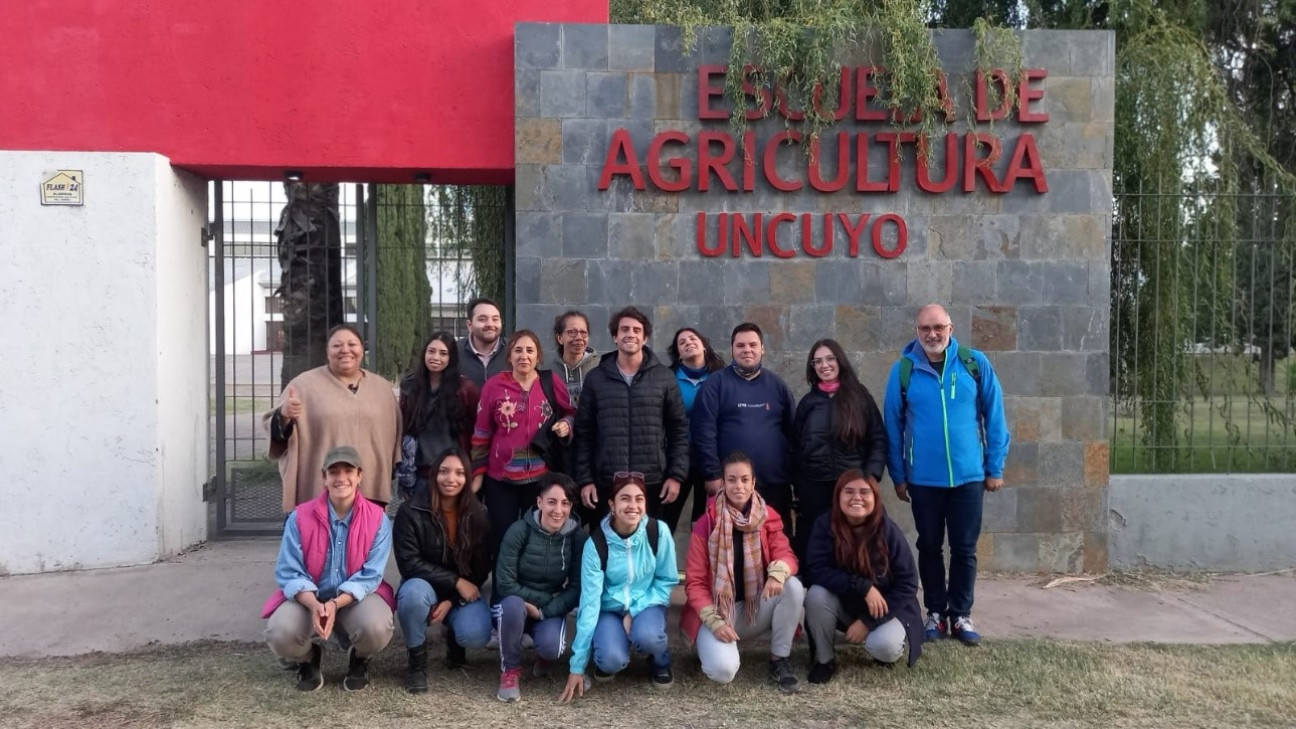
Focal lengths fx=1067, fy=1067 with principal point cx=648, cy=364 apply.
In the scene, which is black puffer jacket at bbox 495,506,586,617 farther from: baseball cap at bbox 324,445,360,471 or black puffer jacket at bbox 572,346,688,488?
baseball cap at bbox 324,445,360,471

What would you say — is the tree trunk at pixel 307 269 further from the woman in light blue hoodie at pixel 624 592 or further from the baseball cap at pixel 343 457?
the woman in light blue hoodie at pixel 624 592

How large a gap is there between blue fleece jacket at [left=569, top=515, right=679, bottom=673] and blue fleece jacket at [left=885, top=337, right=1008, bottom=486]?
1436mm

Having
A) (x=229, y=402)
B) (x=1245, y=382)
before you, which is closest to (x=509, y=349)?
(x=229, y=402)

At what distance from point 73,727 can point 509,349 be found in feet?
8.04

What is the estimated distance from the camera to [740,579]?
4957 mm

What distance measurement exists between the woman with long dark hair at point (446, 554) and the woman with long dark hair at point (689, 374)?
1145 millimetres

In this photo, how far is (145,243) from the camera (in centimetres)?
653

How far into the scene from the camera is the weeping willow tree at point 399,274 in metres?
7.43

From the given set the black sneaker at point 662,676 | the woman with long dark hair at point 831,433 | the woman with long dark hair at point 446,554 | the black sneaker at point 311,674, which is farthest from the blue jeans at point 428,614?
the woman with long dark hair at point 831,433

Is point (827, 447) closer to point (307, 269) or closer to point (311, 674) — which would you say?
point (311, 674)

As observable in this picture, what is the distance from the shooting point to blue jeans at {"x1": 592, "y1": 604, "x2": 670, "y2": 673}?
4.71m

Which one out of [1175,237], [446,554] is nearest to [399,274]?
[446,554]

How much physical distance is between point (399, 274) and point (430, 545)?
120 inches

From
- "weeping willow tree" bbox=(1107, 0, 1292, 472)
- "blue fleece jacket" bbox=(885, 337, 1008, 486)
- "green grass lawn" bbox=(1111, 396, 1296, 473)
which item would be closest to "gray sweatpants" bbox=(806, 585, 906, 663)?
"blue fleece jacket" bbox=(885, 337, 1008, 486)
